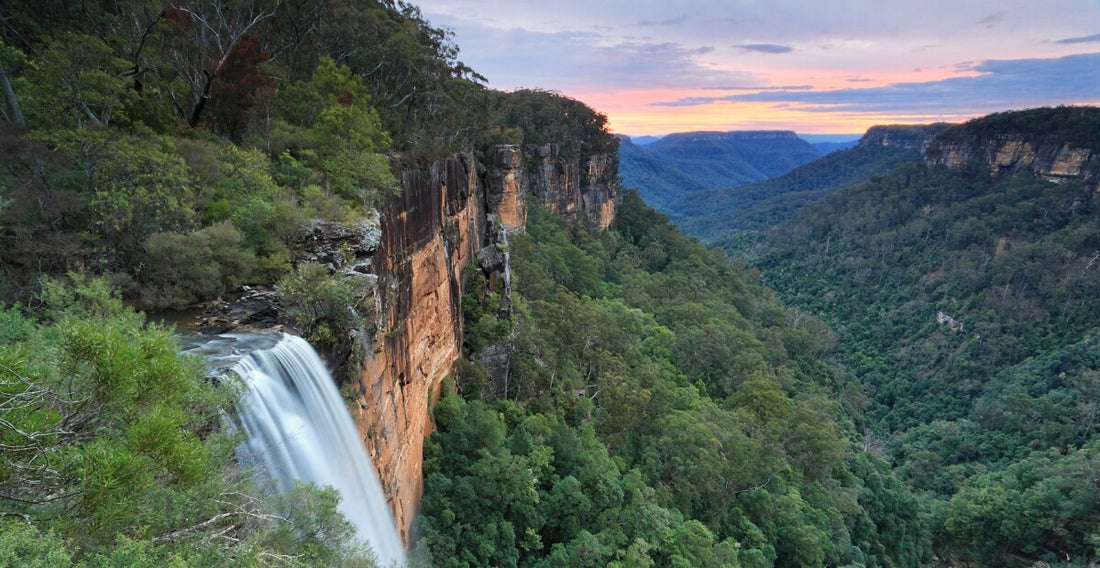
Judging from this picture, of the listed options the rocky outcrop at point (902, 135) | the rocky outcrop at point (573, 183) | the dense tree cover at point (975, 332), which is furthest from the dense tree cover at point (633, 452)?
the rocky outcrop at point (902, 135)

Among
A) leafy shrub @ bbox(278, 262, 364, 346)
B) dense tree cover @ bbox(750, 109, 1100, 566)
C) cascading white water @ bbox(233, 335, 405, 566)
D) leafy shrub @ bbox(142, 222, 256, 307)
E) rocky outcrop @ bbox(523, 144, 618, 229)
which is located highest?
rocky outcrop @ bbox(523, 144, 618, 229)

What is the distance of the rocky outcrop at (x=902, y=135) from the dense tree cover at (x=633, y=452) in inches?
6202

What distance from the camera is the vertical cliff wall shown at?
486 inches

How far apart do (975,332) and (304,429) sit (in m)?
71.6

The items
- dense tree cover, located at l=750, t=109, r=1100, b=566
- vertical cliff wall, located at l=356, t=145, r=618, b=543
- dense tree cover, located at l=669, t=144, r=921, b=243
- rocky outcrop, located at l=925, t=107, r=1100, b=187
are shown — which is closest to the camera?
vertical cliff wall, located at l=356, t=145, r=618, b=543

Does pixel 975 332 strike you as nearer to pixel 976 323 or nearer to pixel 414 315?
pixel 976 323

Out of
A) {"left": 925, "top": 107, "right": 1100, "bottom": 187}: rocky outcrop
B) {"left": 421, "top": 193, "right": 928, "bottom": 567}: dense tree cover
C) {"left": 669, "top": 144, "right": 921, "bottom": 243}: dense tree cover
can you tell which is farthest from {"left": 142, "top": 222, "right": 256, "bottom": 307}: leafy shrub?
{"left": 669, "top": 144, "right": 921, "bottom": 243}: dense tree cover

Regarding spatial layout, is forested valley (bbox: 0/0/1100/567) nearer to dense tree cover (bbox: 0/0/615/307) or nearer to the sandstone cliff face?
dense tree cover (bbox: 0/0/615/307)

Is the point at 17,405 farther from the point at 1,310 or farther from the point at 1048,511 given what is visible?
the point at 1048,511

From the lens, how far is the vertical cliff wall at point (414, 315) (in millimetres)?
12344

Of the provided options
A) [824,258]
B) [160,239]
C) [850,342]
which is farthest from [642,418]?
[824,258]

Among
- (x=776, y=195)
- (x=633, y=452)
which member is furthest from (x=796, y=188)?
(x=633, y=452)

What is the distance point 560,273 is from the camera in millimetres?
37094

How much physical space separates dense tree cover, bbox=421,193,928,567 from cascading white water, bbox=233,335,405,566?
186 inches
